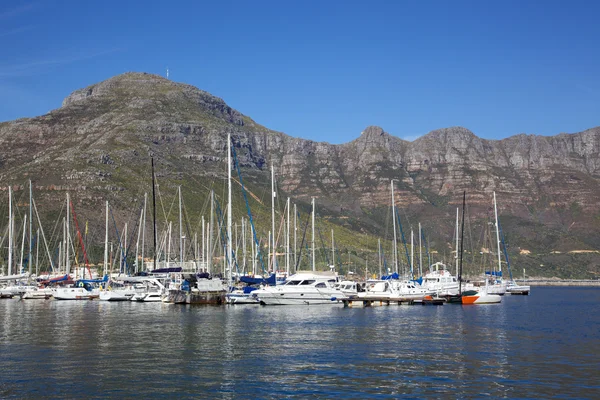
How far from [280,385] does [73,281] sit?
9169cm

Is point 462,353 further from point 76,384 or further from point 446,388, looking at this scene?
point 76,384

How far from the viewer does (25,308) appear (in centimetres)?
8344

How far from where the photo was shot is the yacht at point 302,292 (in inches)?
3285

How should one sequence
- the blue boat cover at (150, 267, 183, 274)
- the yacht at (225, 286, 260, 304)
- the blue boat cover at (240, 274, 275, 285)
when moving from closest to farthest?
the yacht at (225, 286, 260, 304) < the blue boat cover at (240, 274, 275, 285) < the blue boat cover at (150, 267, 183, 274)

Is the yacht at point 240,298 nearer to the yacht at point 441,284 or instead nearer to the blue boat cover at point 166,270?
the blue boat cover at point 166,270

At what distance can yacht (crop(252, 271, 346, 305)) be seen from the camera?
3285 inches

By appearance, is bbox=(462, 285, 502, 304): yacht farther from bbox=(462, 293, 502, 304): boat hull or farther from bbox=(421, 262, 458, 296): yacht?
bbox=(421, 262, 458, 296): yacht

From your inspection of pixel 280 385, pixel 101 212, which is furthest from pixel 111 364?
pixel 101 212

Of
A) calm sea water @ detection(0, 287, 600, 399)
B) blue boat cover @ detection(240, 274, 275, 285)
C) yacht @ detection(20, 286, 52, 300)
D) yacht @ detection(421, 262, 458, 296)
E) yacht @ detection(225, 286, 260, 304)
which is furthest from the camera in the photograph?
Answer: yacht @ detection(20, 286, 52, 300)

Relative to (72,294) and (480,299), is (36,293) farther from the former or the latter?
(480,299)

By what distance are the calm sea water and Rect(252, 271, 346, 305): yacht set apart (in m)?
14.6

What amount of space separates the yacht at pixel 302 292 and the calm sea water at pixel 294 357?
1463 cm

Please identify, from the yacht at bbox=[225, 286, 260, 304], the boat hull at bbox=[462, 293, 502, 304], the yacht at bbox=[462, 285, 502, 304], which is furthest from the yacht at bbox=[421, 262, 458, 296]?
the yacht at bbox=[225, 286, 260, 304]

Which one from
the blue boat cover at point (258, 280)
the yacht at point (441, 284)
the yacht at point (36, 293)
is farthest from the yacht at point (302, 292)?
the yacht at point (36, 293)
